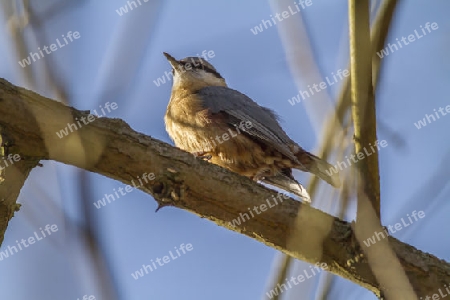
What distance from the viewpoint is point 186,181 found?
306 centimetres

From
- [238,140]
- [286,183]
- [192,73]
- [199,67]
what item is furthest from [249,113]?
[199,67]

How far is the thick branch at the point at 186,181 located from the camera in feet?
9.07

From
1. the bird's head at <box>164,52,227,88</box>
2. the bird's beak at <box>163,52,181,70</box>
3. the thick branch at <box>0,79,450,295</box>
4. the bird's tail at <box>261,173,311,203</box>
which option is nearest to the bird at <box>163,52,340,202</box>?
the bird's tail at <box>261,173,311,203</box>

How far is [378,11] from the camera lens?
2611mm

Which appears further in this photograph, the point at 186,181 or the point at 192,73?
the point at 192,73

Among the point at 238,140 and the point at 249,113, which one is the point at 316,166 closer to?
the point at 238,140

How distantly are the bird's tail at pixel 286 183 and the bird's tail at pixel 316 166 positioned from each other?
0.66ft

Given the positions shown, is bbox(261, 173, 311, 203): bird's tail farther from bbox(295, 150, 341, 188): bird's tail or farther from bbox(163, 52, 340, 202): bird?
bbox(295, 150, 341, 188): bird's tail

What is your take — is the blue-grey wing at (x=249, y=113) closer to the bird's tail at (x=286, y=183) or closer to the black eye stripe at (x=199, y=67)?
the bird's tail at (x=286, y=183)

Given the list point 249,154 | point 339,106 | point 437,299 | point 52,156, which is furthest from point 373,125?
point 249,154

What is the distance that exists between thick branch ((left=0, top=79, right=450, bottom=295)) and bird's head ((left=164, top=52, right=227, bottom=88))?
9.31 feet

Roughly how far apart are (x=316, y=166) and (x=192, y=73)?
7.78 feet

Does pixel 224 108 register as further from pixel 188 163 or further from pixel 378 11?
pixel 378 11

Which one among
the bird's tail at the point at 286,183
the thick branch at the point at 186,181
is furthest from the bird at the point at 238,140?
the thick branch at the point at 186,181
